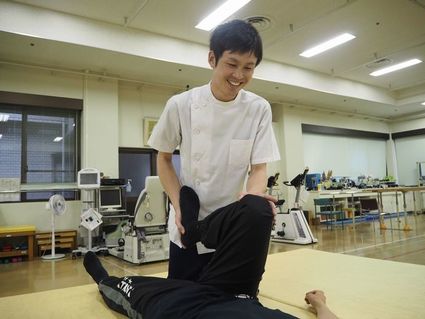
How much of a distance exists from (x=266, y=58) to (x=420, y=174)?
6.75 m

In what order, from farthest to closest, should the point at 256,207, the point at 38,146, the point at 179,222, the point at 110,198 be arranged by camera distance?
the point at 38,146 < the point at 110,198 < the point at 179,222 < the point at 256,207

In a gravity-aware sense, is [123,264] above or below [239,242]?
below

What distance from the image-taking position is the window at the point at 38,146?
16.3ft

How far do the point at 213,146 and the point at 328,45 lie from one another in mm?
5295

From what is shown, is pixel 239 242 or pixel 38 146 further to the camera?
pixel 38 146

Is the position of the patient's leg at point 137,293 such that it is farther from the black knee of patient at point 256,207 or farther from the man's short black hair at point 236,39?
the man's short black hair at point 236,39

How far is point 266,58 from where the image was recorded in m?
6.20

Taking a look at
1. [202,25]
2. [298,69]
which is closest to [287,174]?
[298,69]

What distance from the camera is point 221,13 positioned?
15.0 feet

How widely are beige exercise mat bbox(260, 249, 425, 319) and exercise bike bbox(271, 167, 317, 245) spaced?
7.48 feet

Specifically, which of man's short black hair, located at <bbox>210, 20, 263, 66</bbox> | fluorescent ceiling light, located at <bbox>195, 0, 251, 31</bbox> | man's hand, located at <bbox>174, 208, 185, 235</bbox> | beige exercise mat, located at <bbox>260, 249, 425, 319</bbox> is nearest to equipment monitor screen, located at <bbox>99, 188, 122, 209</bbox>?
fluorescent ceiling light, located at <bbox>195, 0, 251, 31</bbox>

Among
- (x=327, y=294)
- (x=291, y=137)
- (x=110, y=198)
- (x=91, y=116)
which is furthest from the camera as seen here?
(x=291, y=137)

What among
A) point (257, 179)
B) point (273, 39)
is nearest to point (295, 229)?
point (273, 39)

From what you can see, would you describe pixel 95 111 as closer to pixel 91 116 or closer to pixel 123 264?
pixel 91 116
